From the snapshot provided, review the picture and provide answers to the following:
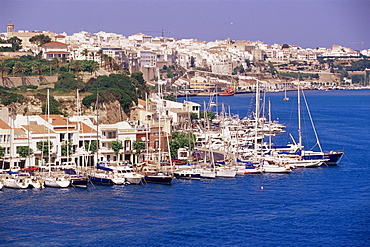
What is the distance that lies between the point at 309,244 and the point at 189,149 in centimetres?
904

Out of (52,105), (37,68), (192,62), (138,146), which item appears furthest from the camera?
(192,62)

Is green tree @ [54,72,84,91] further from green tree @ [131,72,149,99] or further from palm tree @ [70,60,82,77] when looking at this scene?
green tree @ [131,72,149,99]

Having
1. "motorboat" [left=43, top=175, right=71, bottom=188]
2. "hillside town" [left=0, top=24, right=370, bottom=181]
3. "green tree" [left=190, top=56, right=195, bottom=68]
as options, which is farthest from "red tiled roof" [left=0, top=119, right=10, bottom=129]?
"green tree" [left=190, top=56, right=195, bottom=68]

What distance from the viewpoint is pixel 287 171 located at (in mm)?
21766

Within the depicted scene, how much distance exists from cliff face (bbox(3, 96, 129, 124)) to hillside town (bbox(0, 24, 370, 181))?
23 centimetres

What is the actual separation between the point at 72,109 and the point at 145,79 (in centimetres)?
3814

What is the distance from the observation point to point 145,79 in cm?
6631

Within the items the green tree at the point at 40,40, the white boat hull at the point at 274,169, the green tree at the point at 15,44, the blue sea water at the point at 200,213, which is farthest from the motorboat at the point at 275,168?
the green tree at the point at 40,40

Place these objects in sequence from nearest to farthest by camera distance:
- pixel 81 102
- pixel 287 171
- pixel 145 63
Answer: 1. pixel 287 171
2. pixel 81 102
3. pixel 145 63

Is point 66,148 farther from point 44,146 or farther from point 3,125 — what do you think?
point 3,125

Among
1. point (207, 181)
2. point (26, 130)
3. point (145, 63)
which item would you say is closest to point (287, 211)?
point (207, 181)

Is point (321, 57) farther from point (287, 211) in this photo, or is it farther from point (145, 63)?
point (287, 211)

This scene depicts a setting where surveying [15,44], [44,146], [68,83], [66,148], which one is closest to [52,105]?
[68,83]

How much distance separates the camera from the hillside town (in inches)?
821
